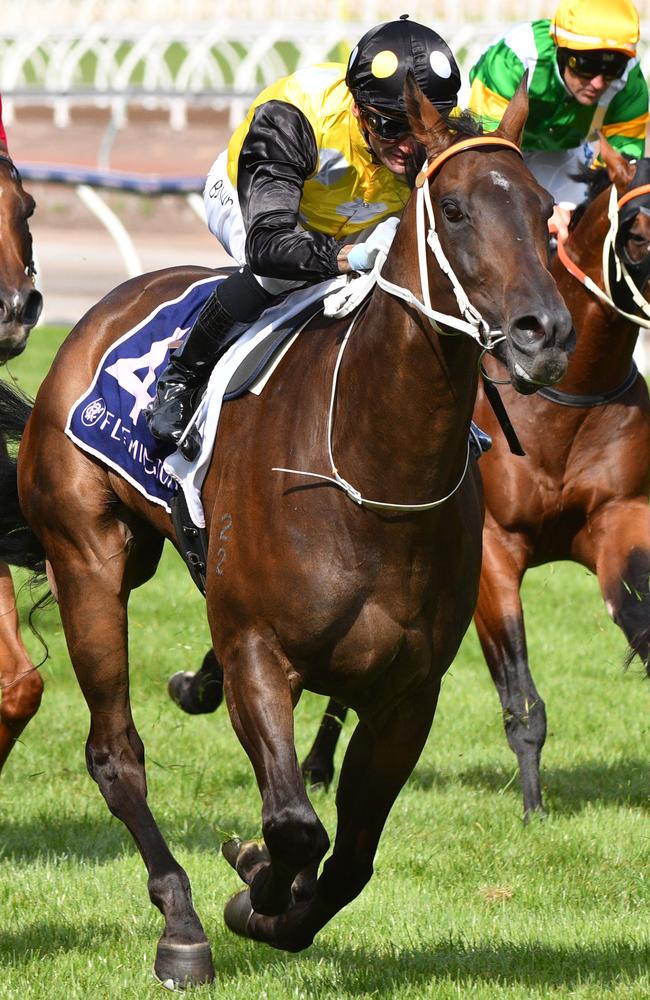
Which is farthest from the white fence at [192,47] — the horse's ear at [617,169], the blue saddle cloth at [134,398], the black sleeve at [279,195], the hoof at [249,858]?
the hoof at [249,858]

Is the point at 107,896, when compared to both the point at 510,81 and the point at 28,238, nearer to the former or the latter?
the point at 28,238

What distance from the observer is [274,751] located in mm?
3557

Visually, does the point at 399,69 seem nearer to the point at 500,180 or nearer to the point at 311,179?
the point at 311,179

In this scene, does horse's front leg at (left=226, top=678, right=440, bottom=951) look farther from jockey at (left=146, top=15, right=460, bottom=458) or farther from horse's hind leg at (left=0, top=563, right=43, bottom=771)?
horse's hind leg at (left=0, top=563, right=43, bottom=771)

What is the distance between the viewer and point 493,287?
10.2 feet

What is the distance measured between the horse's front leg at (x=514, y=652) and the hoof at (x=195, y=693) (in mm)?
1007

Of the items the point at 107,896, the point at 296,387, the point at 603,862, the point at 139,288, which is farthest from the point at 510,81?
the point at 107,896

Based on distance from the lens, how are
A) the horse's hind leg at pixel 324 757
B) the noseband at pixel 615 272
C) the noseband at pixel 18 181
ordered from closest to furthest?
the noseband at pixel 18 181 < the noseband at pixel 615 272 < the horse's hind leg at pixel 324 757

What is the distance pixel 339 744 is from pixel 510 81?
257 cm

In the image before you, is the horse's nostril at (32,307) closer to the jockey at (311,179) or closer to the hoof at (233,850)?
the jockey at (311,179)

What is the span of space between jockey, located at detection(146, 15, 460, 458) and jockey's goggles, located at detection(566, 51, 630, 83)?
4.46 ft

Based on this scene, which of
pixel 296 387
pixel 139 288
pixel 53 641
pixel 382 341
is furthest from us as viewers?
pixel 53 641

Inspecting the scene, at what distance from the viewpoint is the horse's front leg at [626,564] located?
514 centimetres

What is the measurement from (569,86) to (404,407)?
8.14 ft
